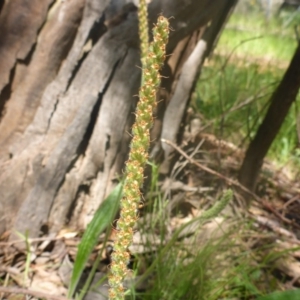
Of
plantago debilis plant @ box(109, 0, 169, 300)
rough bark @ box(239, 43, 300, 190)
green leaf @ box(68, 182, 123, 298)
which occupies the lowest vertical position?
green leaf @ box(68, 182, 123, 298)

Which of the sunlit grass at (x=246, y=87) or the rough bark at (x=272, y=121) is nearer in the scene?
the rough bark at (x=272, y=121)

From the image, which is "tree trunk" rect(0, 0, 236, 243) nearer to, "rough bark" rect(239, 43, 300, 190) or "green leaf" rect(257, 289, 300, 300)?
"rough bark" rect(239, 43, 300, 190)

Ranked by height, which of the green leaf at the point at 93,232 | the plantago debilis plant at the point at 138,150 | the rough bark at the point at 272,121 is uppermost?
the rough bark at the point at 272,121

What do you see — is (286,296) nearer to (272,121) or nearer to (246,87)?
(272,121)

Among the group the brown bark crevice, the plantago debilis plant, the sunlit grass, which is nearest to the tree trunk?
the brown bark crevice

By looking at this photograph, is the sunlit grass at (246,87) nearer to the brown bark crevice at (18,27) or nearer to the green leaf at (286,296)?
the green leaf at (286,296)

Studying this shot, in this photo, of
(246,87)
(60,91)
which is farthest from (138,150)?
(246,87)

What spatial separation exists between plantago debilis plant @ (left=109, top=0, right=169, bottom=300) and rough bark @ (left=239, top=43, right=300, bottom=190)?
1.03 metres

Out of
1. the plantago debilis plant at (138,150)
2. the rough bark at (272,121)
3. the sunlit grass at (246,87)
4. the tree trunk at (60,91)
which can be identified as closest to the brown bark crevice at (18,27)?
the tree trunk at (60,91)

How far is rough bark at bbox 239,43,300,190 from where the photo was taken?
5.25 ft

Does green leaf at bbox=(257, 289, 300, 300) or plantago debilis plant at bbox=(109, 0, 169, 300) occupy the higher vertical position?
plantago debilis plant at bbox=(109, 0, 169, 300)

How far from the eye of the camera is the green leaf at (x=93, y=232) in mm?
1422

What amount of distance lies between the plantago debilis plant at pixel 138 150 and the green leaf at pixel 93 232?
0.68 m

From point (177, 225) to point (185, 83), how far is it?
0.54 metres
